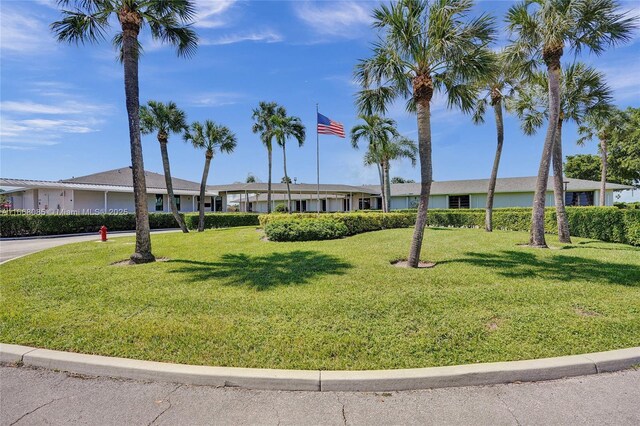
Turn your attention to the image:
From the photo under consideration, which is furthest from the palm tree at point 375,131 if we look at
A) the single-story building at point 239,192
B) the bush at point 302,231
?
the single-story building at point 239,192

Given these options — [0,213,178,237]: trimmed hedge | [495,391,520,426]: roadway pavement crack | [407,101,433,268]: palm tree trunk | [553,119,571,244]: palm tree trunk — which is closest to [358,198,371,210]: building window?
[0,213,178,237]: trimmed hedge

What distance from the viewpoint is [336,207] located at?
4531cm

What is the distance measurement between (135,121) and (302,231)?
637 cm

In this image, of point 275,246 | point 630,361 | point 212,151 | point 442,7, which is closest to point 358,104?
point 442,7

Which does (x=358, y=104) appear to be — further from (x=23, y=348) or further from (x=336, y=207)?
(x=336, y=207)

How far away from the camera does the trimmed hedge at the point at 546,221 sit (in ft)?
44.1

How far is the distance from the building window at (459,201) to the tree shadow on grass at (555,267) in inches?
1097

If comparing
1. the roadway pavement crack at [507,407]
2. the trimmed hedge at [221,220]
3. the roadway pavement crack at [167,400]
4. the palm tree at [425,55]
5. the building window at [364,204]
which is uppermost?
the palm tree at [425,55]

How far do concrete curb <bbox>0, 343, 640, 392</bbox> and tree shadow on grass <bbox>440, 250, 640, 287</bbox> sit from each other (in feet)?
11.6

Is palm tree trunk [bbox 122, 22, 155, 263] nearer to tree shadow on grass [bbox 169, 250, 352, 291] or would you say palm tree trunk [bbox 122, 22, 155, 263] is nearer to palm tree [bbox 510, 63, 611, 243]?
tree shadow on grass [bbox 169, 250, 352, 291]

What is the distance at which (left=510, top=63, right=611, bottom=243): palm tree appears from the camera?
13.0 meters

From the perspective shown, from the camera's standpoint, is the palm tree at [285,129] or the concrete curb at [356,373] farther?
the palm tree at [285,129]

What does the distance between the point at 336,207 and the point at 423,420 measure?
42564 mm

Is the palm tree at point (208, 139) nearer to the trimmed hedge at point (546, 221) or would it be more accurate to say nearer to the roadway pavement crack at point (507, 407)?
the trimmed hedge at point (546, 221)
